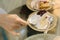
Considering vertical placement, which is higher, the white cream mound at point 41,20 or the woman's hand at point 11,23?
the white cream mound at point 41,20

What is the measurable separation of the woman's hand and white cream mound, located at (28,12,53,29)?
0.09 meters

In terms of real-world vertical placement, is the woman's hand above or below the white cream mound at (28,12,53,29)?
below

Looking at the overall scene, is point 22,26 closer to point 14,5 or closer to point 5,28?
point 5,28

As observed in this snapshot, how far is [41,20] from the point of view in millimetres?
970

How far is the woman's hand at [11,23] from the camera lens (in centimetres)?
85

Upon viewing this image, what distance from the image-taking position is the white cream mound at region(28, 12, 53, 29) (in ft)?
3.09

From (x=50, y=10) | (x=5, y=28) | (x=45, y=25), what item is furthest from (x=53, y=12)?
(x=5, y=28)

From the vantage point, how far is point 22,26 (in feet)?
2.96

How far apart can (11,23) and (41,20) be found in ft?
0.61

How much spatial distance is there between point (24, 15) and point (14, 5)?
15 cm

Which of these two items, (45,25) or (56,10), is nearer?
(45,25)

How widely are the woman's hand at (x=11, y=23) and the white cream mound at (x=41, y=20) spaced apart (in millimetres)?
87

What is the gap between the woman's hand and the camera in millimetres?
854

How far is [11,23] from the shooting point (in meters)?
0.89
